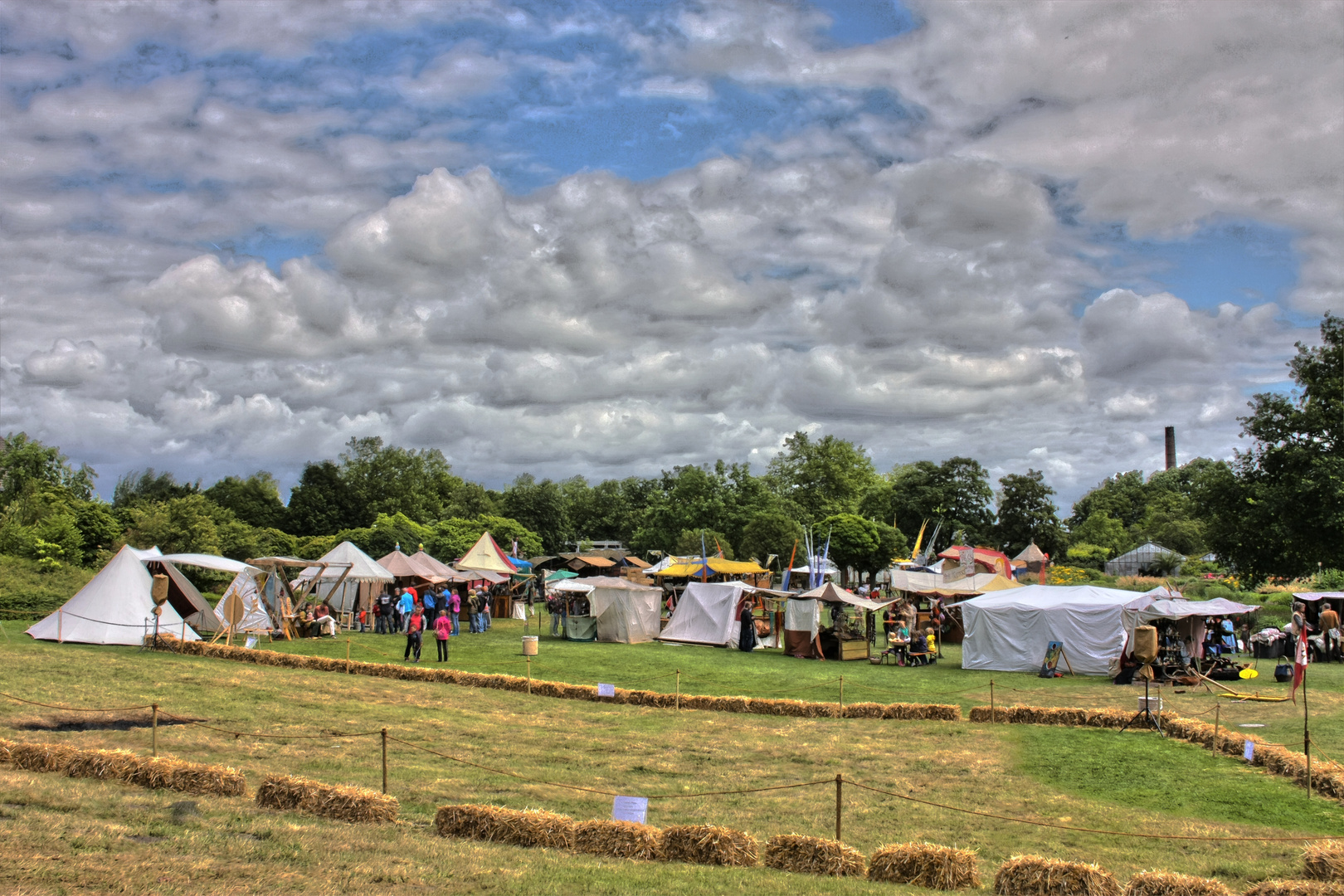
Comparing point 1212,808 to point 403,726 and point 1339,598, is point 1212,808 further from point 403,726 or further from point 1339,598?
point 1339,598

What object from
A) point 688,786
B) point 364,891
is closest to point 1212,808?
point 688,786

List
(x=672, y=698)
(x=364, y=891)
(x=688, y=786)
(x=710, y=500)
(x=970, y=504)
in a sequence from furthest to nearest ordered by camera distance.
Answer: (x=970, y=504)
(x=710, y=500)
(x=672, y=698)
(x=688, y=786)
(x=364, y=891)

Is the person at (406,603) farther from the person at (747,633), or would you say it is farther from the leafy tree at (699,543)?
the leafy tree at (699,543)

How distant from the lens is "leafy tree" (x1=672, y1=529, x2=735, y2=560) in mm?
77606

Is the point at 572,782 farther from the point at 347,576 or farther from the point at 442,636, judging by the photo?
the point at 347,576

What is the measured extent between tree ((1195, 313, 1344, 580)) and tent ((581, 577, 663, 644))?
28.7 meters

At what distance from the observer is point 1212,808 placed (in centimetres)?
1153

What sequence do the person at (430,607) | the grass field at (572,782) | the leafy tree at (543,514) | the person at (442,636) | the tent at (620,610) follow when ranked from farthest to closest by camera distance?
the leafy tree at (543,514) → the tent at (620,610) → the person at (430,607) → the person at (442,636) → the grass field at (572,782)

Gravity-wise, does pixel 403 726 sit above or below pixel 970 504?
below

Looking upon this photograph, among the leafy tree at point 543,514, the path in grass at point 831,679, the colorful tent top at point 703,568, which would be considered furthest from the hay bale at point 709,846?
the leafy tree at point 543,514

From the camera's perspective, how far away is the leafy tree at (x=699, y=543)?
7761 centimetres

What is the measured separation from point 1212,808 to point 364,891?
33.0 feet

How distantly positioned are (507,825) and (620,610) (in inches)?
955

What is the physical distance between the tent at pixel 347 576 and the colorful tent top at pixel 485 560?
371cm
